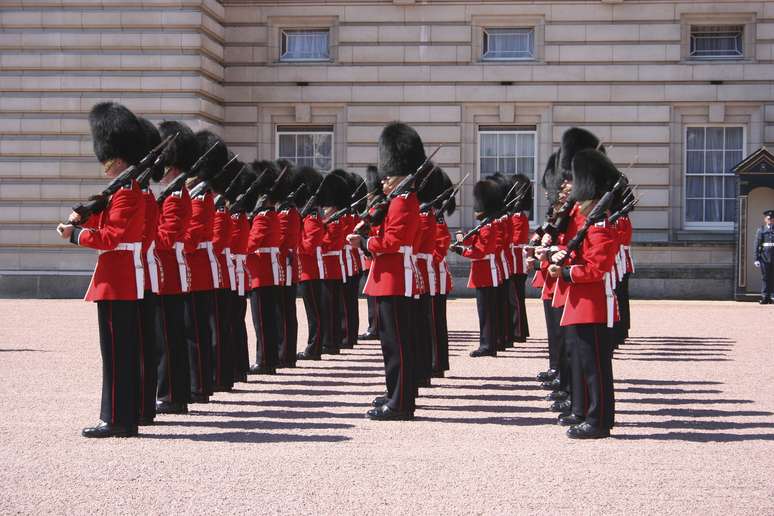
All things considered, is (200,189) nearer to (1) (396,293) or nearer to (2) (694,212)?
(1) (396,293)

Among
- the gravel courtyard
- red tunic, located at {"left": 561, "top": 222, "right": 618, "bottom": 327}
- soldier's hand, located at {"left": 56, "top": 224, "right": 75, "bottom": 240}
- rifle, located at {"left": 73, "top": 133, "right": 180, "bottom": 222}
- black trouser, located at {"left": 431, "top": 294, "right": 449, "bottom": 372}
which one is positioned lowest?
the gravel courtyard

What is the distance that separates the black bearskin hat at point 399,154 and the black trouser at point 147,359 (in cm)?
170

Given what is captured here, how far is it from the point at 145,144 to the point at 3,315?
8.46m

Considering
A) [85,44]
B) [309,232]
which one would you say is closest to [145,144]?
[309,232]

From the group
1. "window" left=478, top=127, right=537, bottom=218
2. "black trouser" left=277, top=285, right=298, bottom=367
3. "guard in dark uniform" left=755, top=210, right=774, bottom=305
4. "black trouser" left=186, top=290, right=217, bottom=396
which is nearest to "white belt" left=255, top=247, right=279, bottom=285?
"black trouser" left=277, top=285, right=298, bottom=367

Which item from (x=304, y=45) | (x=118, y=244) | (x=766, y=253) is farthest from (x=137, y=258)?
(x=304, y=45)

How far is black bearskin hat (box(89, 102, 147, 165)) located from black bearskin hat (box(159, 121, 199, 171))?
84 cm

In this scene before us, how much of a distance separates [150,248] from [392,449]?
187 centimetres

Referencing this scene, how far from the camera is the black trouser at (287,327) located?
32.3ft

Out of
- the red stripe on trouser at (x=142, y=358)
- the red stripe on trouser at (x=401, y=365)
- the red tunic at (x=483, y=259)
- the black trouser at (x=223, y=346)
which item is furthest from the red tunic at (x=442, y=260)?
the red stripe on trouser at (x=142, y=358)

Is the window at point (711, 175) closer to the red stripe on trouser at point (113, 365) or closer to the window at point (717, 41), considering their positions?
the window at point (717, 41)

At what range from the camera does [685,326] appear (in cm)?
1414

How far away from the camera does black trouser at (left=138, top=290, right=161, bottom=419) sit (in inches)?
270

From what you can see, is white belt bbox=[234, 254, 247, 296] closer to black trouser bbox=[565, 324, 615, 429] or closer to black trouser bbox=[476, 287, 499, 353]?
black trouser bbox=[476, 287, 499, 353]
